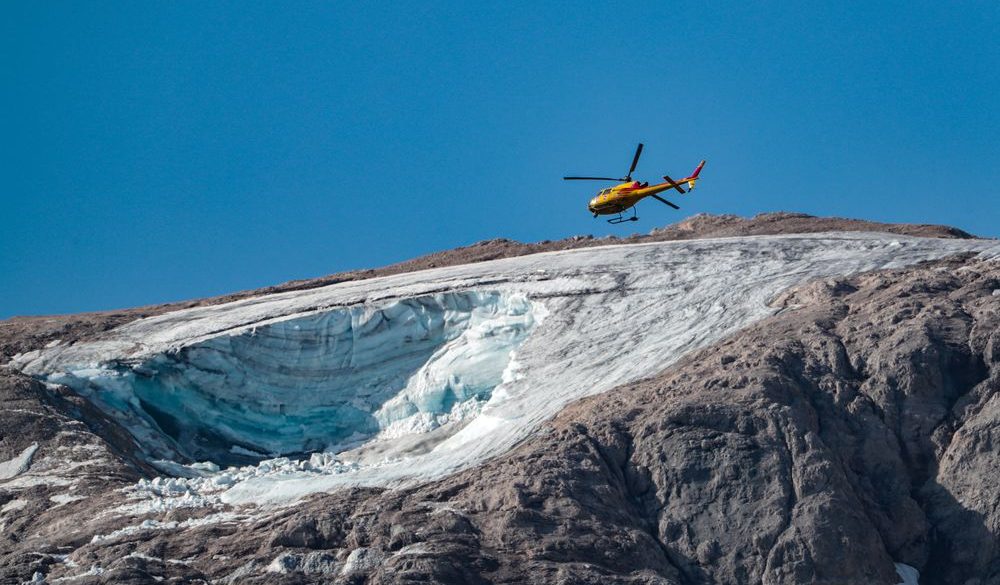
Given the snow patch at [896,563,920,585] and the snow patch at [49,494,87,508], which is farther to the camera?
the snow patch at [49,494,87,508]

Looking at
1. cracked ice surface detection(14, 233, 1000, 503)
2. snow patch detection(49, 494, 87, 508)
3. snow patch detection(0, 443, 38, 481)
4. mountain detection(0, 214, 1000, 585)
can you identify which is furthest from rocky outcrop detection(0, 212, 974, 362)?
snow patch detection(49, 494, 87, 508)

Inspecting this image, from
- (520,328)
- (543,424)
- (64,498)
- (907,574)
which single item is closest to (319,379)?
(520,328)

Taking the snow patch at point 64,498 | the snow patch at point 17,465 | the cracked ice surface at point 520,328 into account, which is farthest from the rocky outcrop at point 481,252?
the snow patch at point 64,498

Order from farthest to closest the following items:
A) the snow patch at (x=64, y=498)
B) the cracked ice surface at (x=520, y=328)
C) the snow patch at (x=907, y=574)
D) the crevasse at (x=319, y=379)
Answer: the crevasse at (x=319, y=379), the cracked ice surface at (x=520, y=328), the snow patch at (x=64, y=498), the snow patch at (x=907, y=574)

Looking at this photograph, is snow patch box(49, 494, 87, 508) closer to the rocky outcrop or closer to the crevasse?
the crevasse

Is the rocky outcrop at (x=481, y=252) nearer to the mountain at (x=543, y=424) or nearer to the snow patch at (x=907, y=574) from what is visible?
the mountain at (x=543, y=424)
